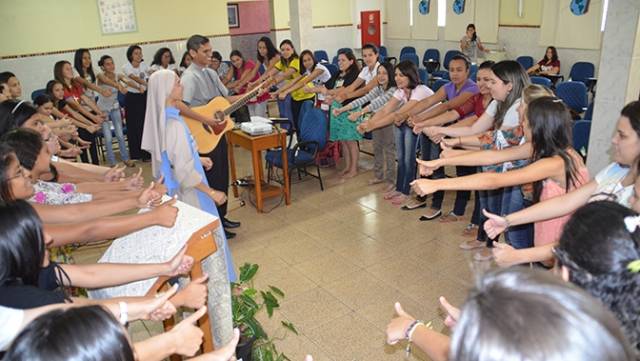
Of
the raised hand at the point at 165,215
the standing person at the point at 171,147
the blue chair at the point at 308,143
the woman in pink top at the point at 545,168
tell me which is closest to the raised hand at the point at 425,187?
the woman in pink top at the point at 545,168

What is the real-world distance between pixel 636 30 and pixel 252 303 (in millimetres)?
3757

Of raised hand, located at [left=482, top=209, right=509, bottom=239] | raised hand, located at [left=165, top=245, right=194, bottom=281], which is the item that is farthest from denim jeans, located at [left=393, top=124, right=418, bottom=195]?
raised hand, located at [left=165, top=245, right=194, bottom=281]

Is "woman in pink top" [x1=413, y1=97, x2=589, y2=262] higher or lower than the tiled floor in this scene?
higher

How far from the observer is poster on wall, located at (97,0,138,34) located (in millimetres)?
9570

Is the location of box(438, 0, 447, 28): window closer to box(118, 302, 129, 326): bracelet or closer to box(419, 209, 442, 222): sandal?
box(419, 209, 442, 222): sandal

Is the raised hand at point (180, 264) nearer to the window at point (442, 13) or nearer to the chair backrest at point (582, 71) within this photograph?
the chair backrest at point (582, 71)

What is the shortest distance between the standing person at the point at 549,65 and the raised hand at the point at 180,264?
8375mm

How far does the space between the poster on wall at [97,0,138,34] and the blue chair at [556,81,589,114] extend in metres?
7.96

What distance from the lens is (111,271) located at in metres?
2.21

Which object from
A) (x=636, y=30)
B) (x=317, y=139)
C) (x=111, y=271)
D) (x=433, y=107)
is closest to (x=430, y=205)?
(x=433, y=107)

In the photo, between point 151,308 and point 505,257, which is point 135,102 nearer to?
point 151,308

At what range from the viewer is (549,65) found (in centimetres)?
920

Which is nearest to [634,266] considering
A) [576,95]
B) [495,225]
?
[495,225]

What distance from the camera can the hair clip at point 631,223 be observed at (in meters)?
1.45
